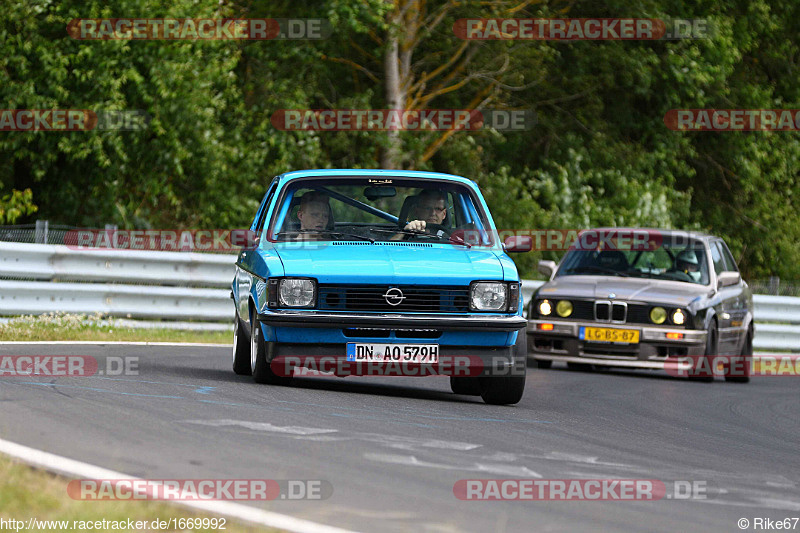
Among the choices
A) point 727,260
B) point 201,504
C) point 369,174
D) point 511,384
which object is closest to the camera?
point 201,504

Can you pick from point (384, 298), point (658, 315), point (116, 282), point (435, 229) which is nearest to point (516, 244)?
point (435, 229)

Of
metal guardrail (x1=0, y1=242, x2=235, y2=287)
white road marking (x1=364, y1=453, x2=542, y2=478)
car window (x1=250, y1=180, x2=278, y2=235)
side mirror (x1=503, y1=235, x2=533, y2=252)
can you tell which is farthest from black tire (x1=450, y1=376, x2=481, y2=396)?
metal guardrail (x1=0, y1=242, x2=235, y2=287)

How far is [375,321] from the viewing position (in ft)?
32.4

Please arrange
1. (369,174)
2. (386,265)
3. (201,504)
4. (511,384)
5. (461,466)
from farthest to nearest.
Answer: (369,174) → (511,384) → (386,265) → (461,466) → (201,504)

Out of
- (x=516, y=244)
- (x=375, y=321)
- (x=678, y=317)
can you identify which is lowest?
(x=678, y=317)

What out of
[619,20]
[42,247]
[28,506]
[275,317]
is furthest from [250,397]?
[619,20]

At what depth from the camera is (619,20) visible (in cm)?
3100

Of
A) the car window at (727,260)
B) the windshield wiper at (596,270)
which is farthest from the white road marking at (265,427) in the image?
the car window at (727,260)

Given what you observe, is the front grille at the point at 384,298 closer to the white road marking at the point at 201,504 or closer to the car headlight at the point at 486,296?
the car headlight at the point at 486,296

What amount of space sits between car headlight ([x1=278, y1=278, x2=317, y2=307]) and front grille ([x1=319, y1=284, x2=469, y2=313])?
67mm

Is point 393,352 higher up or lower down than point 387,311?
lower down

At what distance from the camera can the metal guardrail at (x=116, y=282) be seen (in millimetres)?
15477

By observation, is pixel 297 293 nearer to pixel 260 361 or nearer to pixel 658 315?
pixel 260 361

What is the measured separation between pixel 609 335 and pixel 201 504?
10300 millimetres
